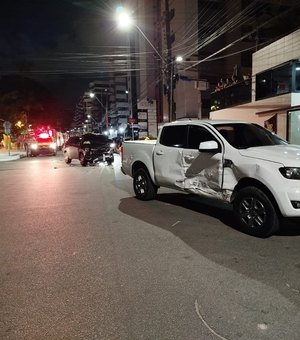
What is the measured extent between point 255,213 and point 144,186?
145 inches

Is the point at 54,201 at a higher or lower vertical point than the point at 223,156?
lower

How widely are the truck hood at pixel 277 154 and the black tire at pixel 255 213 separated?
546mm

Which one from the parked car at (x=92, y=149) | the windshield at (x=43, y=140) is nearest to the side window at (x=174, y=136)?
the parked car at (x=92, y=149)

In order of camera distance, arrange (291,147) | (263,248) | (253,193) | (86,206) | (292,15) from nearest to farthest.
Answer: (263,248) < (253,193) < (291,147) < (86,206) < (292,15)

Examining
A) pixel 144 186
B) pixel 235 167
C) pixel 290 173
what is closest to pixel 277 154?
pixel 290 173

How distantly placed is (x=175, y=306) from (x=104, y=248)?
2.20 metres

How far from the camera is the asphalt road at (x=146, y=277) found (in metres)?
3.52

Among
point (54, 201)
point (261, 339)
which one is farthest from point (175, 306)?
point (54, 201)

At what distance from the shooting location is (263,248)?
5.68m

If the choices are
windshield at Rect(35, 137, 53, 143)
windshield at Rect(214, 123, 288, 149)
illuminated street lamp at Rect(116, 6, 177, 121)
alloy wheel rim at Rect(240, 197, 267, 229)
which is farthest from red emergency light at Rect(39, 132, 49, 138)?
alloy wheel rim at Rect(240, 197, 267, 229)

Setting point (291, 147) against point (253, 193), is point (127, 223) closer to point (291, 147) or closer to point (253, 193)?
point (253, 193)

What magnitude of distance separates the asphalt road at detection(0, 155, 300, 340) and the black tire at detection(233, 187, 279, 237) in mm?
168

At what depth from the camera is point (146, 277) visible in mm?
4652

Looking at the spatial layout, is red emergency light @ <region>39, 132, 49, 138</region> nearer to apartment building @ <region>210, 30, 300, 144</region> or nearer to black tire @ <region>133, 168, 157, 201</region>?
apartment building @ <region>210, 30, 300, 144</region>
